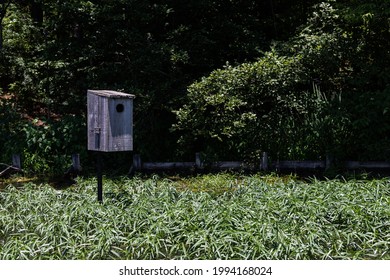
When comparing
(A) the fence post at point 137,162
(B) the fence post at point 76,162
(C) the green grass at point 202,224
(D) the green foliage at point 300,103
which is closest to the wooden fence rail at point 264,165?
(A) the fence post at point 137,162

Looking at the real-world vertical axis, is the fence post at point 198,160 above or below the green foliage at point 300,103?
below

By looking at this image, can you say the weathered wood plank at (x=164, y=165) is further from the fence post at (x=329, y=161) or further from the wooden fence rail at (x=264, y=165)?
the fence post at (x=329, y=161)

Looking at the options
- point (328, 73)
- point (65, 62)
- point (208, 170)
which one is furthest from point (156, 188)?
point (328, 73)

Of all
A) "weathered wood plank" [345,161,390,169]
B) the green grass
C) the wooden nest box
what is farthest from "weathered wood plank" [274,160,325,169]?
the wooden nest box

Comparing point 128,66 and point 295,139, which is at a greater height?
point 128,66

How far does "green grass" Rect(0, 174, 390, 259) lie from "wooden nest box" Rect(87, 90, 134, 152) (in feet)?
2.35

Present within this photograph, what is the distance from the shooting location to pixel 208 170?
10133 mm

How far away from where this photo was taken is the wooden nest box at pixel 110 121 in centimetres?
684

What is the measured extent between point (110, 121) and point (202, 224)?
2.07 metres

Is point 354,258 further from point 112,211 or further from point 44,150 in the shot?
point 44,150

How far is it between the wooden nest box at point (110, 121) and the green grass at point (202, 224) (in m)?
A: 0.72

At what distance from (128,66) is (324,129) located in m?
4.02

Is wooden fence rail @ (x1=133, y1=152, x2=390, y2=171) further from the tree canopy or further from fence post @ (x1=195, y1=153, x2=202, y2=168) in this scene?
the tree canopy

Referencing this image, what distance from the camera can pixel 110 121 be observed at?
6.84 m
